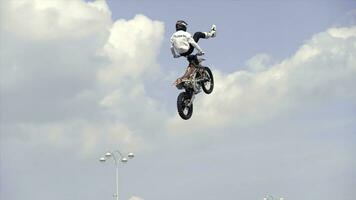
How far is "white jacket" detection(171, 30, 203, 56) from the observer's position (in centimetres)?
2067

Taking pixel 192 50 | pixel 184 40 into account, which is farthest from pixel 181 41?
pixel 192 50

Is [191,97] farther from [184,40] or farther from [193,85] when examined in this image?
[184,40]

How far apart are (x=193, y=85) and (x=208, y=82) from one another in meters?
1.06

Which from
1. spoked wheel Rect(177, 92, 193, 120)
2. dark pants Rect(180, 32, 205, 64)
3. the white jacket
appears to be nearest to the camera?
the white jacket

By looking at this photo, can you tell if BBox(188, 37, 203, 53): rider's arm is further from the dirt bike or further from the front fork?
the front fork

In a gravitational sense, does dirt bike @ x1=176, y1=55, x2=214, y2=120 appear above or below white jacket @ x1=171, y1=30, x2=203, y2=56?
below

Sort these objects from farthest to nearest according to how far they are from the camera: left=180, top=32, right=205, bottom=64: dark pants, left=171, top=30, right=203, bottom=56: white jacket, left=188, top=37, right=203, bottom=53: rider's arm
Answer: left=180, top=32, right=205, bottom=64: dark pants → left=188, top=37, right=203, bottom=53: rider's arm → left=171, top=30, right=203, bottom=56: white jacket

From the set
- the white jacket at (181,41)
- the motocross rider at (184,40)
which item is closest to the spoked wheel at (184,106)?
the motocross rider at (184,40)

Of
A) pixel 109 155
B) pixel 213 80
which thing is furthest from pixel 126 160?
pixel 213 80

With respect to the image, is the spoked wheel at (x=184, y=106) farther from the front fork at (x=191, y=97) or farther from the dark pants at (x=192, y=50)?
the dark pants at (x=192, y=50)

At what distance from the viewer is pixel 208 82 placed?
889 inches

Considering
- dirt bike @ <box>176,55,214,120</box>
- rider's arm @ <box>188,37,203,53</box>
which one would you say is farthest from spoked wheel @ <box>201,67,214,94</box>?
rider's arm @ <box>188,37,203,53</box>

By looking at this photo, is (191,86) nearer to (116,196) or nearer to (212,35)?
(212,35)

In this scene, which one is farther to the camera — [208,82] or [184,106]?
[208,82]
